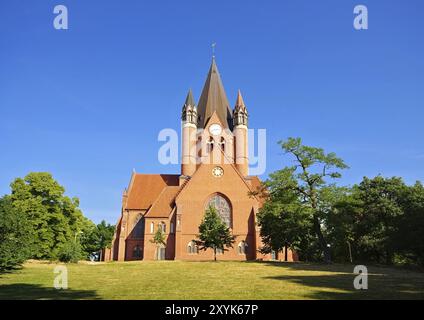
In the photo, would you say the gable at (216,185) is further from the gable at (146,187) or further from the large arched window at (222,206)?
the gable at (146,187)

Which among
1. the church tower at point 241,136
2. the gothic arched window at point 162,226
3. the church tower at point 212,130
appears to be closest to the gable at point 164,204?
the gothic arched window at point 162,226

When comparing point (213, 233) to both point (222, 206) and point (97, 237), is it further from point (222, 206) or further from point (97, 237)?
point (97, 237)

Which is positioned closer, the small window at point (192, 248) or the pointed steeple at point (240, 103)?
the small window at point (192, 248)

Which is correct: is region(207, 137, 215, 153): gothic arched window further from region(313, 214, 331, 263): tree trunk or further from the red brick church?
region(313, 214, 331, 263): tree trunk

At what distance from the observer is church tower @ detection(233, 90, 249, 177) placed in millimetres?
61312

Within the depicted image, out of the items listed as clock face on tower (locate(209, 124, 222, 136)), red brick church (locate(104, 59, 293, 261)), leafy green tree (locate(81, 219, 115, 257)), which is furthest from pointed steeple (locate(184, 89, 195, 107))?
leafy green tree (locate(81, 219, 115, 257))

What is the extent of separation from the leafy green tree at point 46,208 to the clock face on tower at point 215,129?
2392 centimetres

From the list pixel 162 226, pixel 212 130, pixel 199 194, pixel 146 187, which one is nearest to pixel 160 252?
pixel 162 226

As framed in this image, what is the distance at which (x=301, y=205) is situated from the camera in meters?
35.0

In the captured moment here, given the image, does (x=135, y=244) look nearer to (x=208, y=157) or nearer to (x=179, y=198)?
(x=179, y=198)

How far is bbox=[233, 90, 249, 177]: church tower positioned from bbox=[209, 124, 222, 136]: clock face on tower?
119 inches

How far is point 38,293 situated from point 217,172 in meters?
39.9

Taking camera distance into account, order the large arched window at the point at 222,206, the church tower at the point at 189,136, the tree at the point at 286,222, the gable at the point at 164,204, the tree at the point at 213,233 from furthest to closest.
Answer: the church tower at the point at 189,136 < the gable at the point at 164,204 < the large arched window at the point at 222,206 < the tree at the point at 213,233 < the tree at the point at 286,222

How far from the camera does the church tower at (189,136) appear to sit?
200ft
